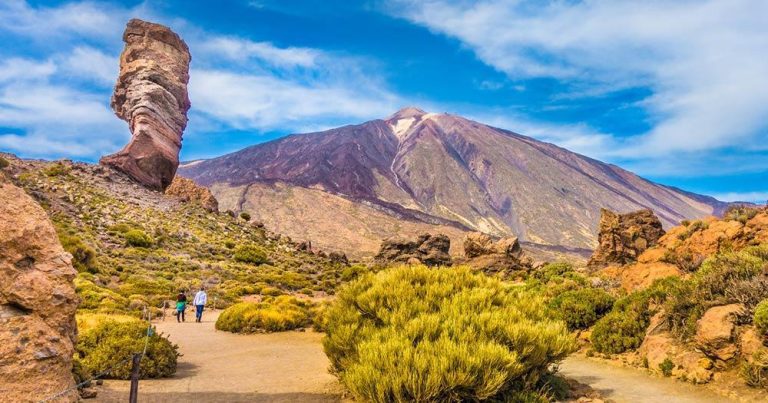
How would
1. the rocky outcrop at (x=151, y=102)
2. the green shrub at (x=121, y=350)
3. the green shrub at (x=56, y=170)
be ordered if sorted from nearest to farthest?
the green shrub at (x=121, y=350)
the green shrub at (x=56, y=170)
the rocky outcrop at (x=151, y=102)

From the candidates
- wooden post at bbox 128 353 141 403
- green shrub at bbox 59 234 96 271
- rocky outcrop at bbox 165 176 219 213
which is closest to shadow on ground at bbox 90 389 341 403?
wooden post at bbox 128 353 141 403

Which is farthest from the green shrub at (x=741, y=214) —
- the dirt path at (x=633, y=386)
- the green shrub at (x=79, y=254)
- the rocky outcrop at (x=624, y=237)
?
the green shrub at (x=79, y=254)

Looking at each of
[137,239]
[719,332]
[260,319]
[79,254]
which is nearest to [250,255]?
[137,239]

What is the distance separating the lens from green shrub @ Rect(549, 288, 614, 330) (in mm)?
13930

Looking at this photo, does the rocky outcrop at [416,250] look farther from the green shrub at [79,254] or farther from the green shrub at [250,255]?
the green shrub at [79,254]

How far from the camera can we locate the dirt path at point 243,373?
27.2 ft

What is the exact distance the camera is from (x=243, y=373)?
10.6 m

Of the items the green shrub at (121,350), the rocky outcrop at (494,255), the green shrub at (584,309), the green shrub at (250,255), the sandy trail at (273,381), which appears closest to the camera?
the sandy trail at (273,381)

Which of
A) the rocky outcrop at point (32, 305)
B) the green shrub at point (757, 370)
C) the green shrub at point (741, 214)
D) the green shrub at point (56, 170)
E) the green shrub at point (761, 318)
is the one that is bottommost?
the green shrub at point (757, 370)

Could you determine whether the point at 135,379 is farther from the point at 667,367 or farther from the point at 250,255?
the point at 250,255

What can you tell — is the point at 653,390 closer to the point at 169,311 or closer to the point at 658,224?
the point at 169,311

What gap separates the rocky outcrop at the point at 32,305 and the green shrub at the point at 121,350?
369cm

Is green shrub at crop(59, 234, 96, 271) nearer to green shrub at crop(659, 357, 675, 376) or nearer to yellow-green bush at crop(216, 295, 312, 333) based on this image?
yellow-green bush at crop(216, 295, 312, 333)

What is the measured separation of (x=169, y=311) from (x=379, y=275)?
748 inches
